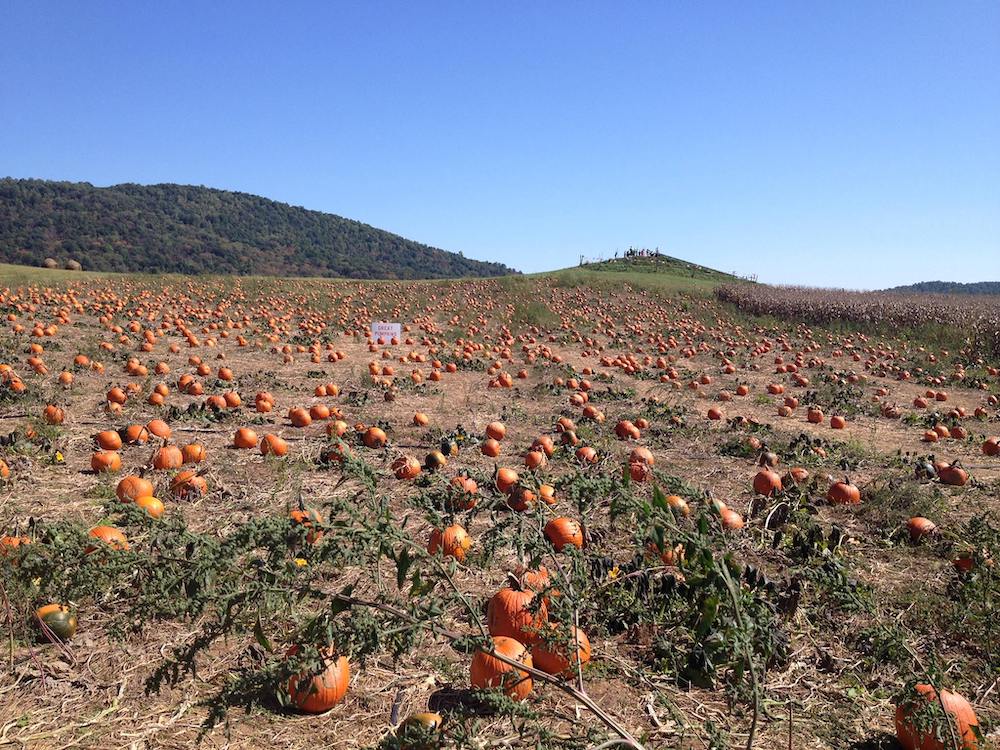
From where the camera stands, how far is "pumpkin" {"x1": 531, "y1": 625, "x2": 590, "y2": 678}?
272 centimetres

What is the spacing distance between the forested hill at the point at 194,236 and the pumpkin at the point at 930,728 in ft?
269

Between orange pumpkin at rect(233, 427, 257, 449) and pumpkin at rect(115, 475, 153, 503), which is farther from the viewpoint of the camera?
orange pumpkin at rect(233, 427, 257, 449)

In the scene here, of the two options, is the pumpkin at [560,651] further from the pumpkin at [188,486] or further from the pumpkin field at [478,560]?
the pumpkin at [188,486]

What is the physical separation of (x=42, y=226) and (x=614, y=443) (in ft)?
368

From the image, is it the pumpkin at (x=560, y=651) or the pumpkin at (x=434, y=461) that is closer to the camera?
the pumpkin at (x=560, y=651)

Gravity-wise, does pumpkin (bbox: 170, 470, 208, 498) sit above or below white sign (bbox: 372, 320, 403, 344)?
below

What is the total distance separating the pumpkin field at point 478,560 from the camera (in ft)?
8.53

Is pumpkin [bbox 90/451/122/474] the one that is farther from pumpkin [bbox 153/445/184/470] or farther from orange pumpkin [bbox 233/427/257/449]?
orange pumpkin [bbox 233/427/257/449]

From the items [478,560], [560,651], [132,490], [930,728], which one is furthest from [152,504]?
[930,728]

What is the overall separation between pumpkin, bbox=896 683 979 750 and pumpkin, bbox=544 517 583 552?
2.18 meters

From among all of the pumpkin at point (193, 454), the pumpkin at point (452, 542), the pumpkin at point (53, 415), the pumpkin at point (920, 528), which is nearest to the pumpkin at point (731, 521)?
the pumpkin at point (920, 528)

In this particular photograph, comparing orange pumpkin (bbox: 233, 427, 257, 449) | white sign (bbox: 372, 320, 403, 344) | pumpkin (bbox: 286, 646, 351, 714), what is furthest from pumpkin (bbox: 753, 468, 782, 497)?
white sign (bbox: 372, 320, 403, 344)

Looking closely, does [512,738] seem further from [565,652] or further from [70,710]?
[70,710]

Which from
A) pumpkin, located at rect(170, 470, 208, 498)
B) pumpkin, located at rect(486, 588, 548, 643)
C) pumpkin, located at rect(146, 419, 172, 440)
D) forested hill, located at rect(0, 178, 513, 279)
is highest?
forested hill, located at rect(0, 178, 513, 279)
